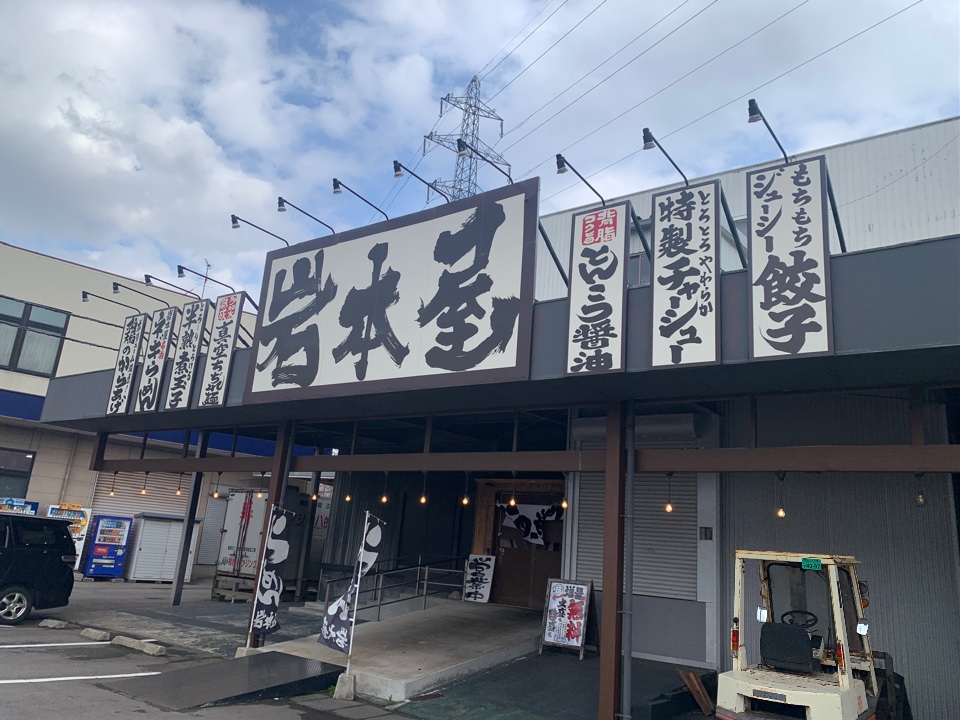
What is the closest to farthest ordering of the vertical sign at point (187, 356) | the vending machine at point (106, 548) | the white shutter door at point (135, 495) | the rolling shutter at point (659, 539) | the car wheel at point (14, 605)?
1. the rolling shutter at point (659, 539)
2. the car wheel at point (14, 605)
3. the vertical sign at point (187, 356)
4. the vending machine at point (106, 548)
5. the white shutter door at point (135, 495)

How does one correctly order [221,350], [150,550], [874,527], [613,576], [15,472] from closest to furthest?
[613,576], [874,527], [221,350], [15,472], [150,550]

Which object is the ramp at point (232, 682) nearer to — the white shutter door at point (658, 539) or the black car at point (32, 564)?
the white shutter door at point (658, 539)

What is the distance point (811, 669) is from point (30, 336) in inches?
1008

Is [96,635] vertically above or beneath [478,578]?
beneath

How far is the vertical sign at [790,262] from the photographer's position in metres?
6.35

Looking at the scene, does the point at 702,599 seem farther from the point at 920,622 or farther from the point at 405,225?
the point at 405,225

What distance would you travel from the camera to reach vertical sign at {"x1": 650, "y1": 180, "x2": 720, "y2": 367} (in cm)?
695

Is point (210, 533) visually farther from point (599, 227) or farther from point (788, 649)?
point (788, 649)

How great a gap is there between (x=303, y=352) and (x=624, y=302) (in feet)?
18.4

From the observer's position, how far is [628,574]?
7.95m

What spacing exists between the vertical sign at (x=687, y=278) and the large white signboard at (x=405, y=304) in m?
1.67

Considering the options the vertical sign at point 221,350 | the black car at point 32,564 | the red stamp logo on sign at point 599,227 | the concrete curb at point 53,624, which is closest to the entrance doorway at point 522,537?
the vertical sign at point 221,350

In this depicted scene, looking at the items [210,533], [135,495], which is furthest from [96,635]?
[210,533]

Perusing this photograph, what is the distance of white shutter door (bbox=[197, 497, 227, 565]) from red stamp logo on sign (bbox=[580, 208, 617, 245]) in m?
22.4
